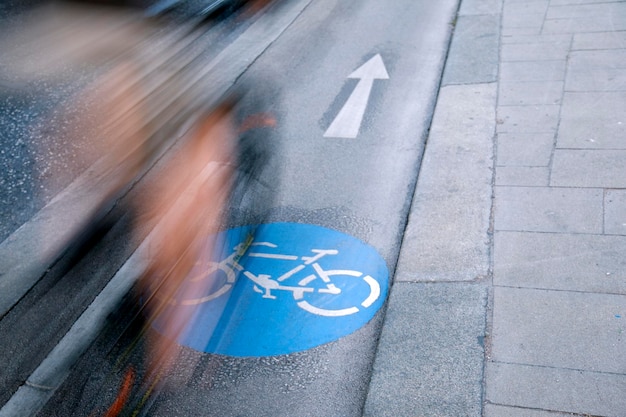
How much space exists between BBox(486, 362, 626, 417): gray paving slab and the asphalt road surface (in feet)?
3.31

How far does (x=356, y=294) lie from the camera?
6.11m

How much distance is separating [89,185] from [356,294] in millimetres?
3997

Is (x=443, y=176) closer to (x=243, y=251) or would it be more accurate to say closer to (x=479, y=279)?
Result: (x=479, y=279)

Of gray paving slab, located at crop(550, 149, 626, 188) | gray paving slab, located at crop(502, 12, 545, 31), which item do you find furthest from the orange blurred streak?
gray paving slab, located at crop(502, 12, 545, 31)

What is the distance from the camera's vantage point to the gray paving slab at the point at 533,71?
9859 millimetres

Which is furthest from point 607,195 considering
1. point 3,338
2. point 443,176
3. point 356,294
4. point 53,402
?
point 3,338

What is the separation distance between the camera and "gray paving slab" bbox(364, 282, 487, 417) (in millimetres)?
4867

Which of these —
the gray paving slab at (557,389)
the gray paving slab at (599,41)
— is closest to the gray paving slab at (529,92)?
the gray paving slab at (599,41)

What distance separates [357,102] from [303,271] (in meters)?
4.17

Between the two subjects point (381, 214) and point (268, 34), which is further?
point (268, 34)

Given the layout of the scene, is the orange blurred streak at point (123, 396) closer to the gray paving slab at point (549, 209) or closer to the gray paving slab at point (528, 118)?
the gray paving slab at point (549, 209)

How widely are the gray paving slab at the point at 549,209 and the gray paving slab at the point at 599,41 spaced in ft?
14.7

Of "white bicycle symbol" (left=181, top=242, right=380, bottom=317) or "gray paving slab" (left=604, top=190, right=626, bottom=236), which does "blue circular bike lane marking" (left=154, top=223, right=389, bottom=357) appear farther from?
"gray paving slab" (left=604, top=190, right=626, bottom=236)

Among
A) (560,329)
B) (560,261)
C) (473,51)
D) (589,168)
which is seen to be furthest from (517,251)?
(473,51)
